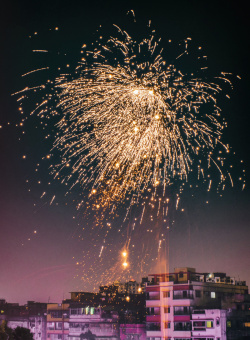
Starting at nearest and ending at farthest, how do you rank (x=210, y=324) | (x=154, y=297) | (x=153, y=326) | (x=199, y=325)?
(x=210, y=324) → (x=199, y=325) → (x=153, y=326) → (x=154, y=297)

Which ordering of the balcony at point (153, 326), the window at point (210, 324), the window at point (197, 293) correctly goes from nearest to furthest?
the window at point (210, 324) → the window at point (197, 293) → the balcony at point (153, 326)

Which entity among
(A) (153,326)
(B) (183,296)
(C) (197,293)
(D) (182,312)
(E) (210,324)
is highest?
(C) (197,293)

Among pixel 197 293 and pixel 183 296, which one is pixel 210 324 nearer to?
pixel 197 293

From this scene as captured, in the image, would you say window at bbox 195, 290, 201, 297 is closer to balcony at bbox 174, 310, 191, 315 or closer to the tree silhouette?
balcony at bbox 174, 310, 191, 315

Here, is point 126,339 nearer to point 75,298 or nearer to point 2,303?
point 75,298

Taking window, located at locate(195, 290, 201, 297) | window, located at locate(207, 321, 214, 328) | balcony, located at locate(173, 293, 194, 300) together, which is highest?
window, located at locate(195, 290, 201, 297)

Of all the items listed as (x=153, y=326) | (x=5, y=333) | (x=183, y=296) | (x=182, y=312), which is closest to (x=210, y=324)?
(x=182, y=312)

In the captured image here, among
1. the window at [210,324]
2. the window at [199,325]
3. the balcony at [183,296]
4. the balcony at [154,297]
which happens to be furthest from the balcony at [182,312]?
the window at [210,324]

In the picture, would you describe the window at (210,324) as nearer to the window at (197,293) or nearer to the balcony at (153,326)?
the window at (197,293)

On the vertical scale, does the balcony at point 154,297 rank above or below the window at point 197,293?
below

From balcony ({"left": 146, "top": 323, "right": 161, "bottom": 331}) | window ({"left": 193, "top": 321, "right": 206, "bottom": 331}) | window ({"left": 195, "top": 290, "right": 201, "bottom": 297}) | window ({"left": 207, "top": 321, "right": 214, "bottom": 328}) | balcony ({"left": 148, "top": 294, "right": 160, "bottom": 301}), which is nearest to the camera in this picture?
window ({"left": 207, "top": 321, "right": 214, "bottom": 328})

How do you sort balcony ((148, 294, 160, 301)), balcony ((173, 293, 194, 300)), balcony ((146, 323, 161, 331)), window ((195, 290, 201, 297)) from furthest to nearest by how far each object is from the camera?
balcony ((148, 294, 160, 301)) < balcony ((146, 323, 161, 331)) < window ((195, 290, 201, 297)) < balcony ((173, 293, 194, 300))

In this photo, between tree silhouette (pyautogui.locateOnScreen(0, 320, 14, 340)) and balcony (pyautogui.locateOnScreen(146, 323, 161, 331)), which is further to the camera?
balcony (pyautogui.locateOnScreen(146, 323, 161, 331))

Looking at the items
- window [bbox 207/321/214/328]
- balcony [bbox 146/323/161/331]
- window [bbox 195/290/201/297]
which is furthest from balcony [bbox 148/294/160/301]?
window [bbox 207/321/214/328]
